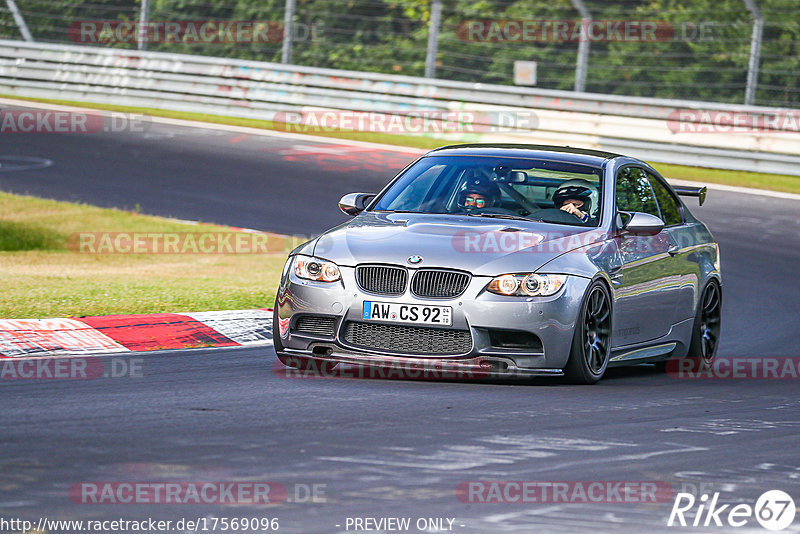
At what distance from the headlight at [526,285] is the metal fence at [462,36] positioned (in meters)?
16.1

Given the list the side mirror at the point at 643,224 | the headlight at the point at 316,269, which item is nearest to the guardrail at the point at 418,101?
the side mirror at the point at 643,224

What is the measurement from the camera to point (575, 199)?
31.2 ft

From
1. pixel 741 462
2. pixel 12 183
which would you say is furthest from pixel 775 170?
pixel 741 462

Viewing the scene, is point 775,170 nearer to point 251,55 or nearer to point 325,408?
point 251,55

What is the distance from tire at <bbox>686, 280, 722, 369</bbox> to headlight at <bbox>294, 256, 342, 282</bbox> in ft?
10.5

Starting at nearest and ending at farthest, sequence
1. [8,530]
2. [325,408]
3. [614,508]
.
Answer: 1. [8,530]
2. [614,508]
3. [325,408]

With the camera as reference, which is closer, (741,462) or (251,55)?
(741,462)

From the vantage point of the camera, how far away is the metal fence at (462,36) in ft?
83.8

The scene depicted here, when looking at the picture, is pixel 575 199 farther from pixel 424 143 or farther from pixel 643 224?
pixel 424 143

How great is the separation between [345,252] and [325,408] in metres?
1.44

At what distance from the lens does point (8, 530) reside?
4762mm

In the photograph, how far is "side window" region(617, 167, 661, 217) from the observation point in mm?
9867

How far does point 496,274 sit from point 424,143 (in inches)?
Result: 687

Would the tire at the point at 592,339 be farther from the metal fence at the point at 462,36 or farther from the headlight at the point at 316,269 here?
the metal fence at the point at 462,36
